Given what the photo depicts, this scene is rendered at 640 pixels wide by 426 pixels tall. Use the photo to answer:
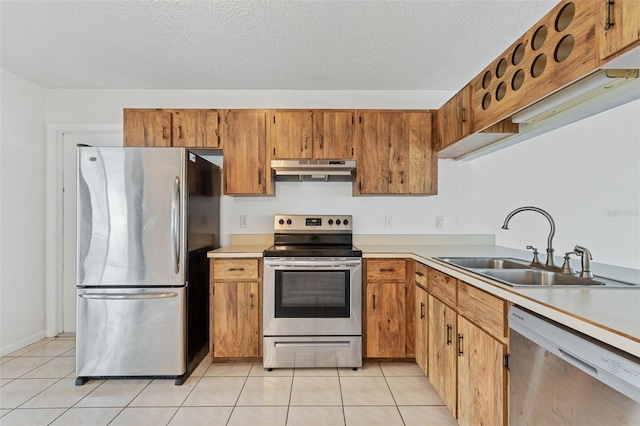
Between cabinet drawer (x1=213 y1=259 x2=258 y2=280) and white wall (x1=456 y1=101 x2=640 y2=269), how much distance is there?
217 centimetres

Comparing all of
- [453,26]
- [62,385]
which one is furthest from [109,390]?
[453,26]

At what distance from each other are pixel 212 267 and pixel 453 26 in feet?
8.18

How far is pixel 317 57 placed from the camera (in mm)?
2445

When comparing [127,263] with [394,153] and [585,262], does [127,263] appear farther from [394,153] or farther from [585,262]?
[585,262]

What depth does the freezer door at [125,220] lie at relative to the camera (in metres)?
2.21

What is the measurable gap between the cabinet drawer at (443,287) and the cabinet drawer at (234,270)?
4.44 ft

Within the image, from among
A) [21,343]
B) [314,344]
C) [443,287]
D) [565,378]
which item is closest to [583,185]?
[443,287]

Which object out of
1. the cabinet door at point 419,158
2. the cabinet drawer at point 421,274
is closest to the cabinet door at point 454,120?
the cabinet door at point 419,158

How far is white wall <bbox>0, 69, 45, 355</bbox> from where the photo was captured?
2.72 metres

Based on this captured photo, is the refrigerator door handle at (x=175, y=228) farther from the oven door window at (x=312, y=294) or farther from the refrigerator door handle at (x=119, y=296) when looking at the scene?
the oven door window at (x=312, y=294)

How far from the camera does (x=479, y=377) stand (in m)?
1.46

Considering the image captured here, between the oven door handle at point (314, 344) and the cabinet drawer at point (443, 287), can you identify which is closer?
the cabinet drawer at point (443, 287)

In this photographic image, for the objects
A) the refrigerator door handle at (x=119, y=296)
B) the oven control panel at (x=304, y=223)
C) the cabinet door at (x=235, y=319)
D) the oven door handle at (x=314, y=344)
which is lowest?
the oven door handle at (x=314, y=344)

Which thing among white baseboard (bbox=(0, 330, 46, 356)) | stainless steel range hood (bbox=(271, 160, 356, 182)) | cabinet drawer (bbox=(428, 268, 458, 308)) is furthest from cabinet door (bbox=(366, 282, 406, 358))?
white baseboard (bbox=(0, 330, 46, 356))
